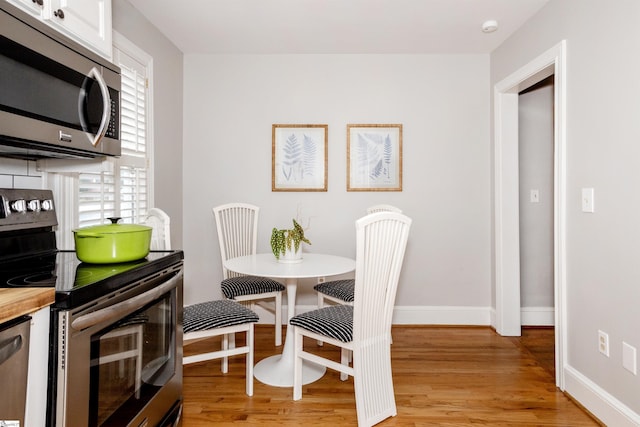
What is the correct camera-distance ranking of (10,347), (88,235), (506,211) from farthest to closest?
(506,211) < (88,235) < (10,347)

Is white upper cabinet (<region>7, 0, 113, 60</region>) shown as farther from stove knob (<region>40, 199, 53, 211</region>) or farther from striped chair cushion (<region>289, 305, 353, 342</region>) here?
striped chair cushion (<region>289, 305, 353, 342</region>)

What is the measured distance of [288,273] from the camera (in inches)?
86.3

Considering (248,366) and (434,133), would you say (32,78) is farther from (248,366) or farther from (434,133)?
(434,133)

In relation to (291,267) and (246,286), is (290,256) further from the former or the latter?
(246,286)

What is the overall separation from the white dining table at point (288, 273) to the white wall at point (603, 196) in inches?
52.0

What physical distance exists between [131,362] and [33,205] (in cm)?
83

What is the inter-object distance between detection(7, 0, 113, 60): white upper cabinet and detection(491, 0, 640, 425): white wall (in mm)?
2432

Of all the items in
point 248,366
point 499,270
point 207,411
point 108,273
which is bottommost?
point 207,411

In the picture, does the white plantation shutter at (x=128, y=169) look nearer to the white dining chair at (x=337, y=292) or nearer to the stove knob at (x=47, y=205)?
the stove knob at (x=47, y=205)

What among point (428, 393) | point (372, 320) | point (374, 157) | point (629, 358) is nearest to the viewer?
point (629, 358)

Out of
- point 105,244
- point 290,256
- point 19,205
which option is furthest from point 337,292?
point 19,205

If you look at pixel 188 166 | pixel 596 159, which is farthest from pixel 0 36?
pixel 596 159

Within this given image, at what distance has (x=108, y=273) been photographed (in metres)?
1.28

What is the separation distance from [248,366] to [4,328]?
151cm
